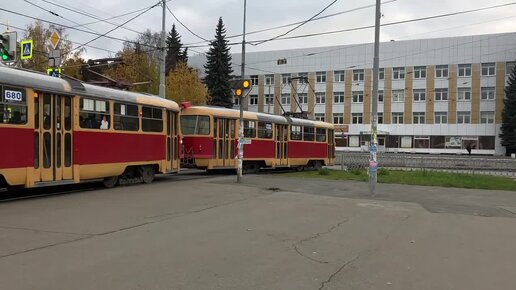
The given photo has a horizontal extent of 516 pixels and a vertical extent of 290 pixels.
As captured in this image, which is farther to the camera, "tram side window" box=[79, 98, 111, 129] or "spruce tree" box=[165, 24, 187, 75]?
"spruce tree" box=[165, 24, 187, 75]

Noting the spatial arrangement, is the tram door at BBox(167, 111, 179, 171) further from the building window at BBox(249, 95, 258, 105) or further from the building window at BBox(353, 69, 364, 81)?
the building window at BBox(249, 95, 258, 105)

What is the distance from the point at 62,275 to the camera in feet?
19.4

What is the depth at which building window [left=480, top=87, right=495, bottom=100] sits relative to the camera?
7262 centimetres

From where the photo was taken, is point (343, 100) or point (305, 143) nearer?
point (305, 143)

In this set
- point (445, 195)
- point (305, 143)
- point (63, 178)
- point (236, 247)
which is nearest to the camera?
point (236, 247)

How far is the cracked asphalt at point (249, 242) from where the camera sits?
5988 millimetres

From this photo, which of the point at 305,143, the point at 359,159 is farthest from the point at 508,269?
the point at 359,159

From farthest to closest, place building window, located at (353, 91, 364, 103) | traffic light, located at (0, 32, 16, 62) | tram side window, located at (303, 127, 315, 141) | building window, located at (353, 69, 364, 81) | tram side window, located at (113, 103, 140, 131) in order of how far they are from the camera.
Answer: building window, located at (353, 91, 364, 103) → building window, located at (353, 69, 364, 81) → tram side window, located at (303, 127, 315, 141) → traffic light, located at (0, 32, 16, 62) → tram side window, located at (113, 103, 140, 131)

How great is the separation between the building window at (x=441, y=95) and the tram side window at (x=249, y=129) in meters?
58.1

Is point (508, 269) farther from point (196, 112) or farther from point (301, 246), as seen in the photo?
point (196, 112)

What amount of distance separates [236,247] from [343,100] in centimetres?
7729

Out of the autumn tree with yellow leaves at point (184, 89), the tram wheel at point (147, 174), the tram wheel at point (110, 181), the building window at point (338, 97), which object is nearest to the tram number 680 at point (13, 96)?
the tram wheel at point (110, 181)

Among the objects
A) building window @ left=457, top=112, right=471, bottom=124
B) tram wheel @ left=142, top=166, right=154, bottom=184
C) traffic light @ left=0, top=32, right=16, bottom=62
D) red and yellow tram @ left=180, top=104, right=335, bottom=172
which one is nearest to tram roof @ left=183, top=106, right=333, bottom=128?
red and yellow tram @ left=180, top=104, right=335, bottom=172

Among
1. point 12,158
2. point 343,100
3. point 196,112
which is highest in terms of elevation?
point 343,100
